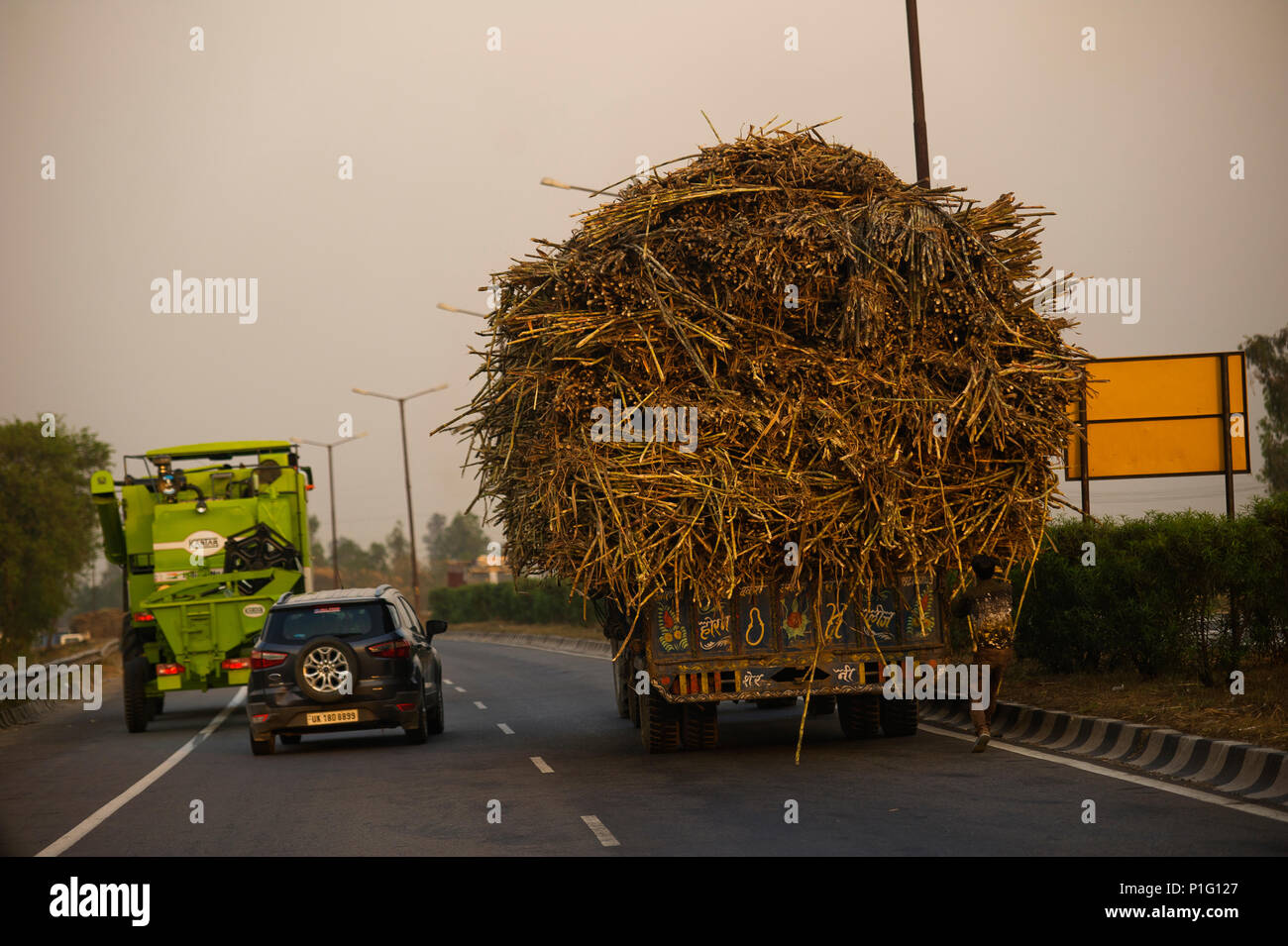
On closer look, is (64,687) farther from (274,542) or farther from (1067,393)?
(1067,393)

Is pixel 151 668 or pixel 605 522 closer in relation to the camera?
pixel 605 522

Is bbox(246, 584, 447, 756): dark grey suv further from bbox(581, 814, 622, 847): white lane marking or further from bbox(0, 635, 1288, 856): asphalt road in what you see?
bbox(581, 814, 622, 847): white lane marking

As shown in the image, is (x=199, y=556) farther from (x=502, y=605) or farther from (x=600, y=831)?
(x=502, y=605)

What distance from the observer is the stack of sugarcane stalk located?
13516 millimetres

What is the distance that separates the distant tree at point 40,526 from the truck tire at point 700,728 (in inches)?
2586

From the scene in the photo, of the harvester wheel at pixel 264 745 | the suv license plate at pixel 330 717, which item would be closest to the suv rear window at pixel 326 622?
the suv license plate at pixel 330 717

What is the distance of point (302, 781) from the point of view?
14656 mm

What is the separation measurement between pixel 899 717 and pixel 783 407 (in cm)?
398

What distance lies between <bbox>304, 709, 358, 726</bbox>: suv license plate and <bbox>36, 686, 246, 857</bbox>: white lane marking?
5.18ft

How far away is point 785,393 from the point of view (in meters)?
13.7

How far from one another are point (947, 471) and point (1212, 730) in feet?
10.4

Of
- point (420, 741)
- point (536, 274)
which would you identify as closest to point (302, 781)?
point (420, 741)

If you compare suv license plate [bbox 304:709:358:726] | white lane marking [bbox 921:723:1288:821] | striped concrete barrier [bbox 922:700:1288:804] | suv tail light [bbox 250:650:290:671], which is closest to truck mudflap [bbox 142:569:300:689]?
suv tail light [bbox 250:650:290:671]

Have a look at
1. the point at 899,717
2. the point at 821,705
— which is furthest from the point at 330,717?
the point at 899,717
